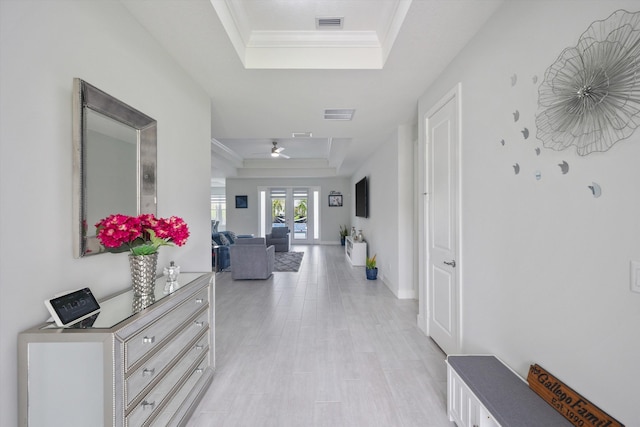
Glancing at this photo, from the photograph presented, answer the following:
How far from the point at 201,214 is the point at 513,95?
2.66 meters

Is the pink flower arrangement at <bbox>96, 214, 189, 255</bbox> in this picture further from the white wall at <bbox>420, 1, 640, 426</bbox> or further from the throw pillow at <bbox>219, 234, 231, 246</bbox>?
the throw pillow at <bbox>219, 234, 231, 246</bbox>

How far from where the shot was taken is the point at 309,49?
2580mm

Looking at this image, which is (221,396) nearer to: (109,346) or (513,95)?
(109,346)

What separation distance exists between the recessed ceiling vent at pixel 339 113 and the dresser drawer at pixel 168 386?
2.90 meters

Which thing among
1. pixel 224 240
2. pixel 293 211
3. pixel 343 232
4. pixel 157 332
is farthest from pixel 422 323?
pixel 293 211

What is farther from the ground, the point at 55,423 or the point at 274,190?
the point at 274,190

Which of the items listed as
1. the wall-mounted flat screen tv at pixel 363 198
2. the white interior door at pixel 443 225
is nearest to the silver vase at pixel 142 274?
the white interior door at pixel 443 225

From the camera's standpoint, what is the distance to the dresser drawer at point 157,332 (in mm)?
1312

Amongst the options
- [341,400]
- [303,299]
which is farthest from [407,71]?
[303,299]

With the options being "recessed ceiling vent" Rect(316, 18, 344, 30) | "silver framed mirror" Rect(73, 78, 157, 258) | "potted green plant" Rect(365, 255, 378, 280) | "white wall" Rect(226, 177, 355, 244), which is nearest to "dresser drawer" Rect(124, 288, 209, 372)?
"silver framed mirror" Rect(73, 78, 157, 258)

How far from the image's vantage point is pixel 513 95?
1.74 meters

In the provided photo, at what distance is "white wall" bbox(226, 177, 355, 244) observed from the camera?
36.5 ft

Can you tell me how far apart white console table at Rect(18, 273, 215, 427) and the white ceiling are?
1784 mm

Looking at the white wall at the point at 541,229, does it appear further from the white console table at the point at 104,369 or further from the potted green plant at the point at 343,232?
the potted green plant at the point at 343,232
